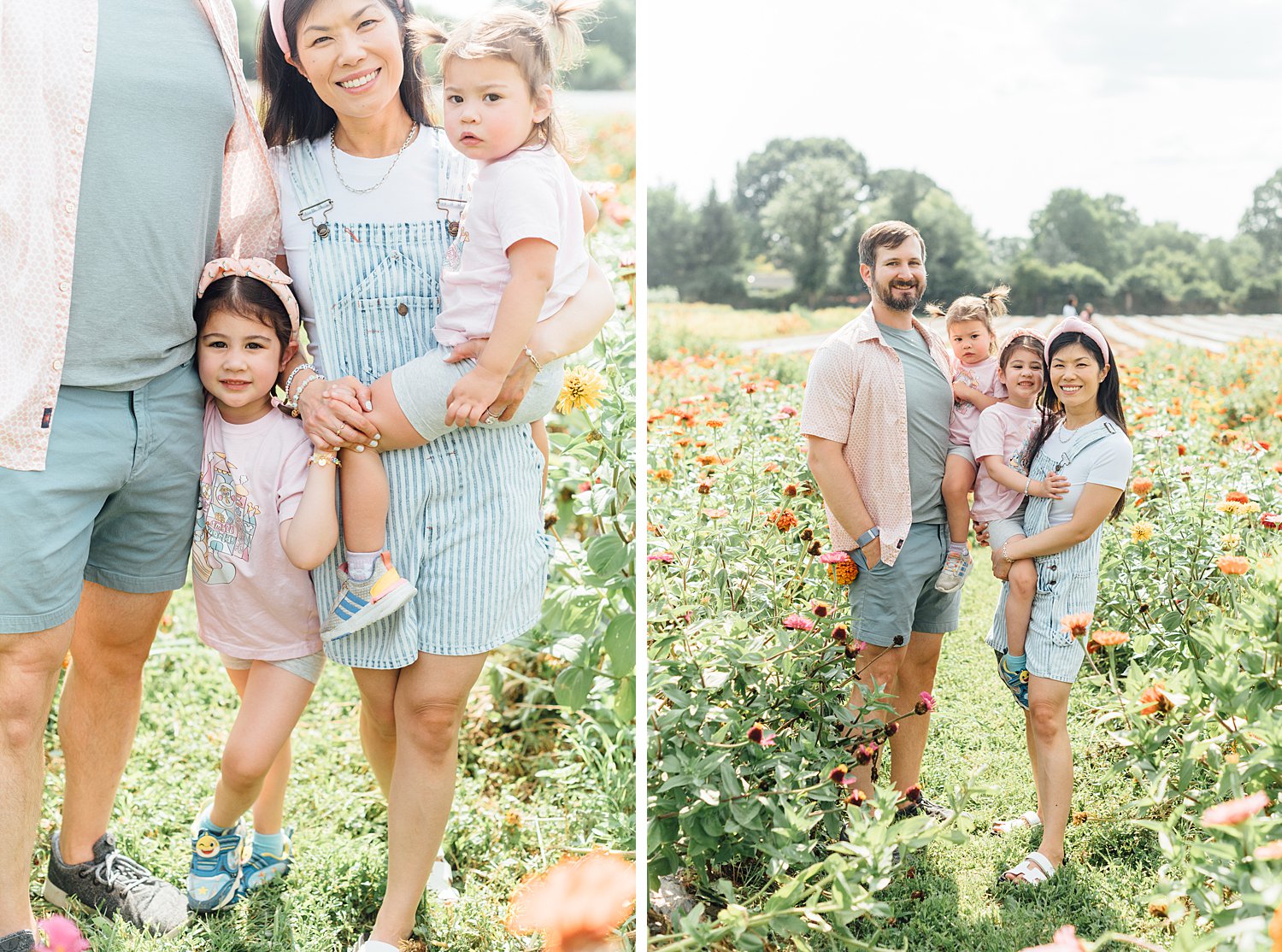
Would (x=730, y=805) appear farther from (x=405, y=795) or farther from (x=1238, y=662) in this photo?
(x=1238, y=662)

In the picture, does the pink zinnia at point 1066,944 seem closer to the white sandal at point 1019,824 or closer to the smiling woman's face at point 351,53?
the white sandal at point 1019,824

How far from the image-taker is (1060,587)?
2256 millimetres

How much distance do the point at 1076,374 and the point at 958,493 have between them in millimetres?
364

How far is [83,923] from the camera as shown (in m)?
2.33

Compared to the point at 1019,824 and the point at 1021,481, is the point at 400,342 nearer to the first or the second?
the point at 1021,481

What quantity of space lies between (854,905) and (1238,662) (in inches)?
32.5

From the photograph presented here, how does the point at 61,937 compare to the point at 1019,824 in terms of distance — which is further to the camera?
the point at 1019,824

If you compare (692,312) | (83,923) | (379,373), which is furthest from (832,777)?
(692,312)

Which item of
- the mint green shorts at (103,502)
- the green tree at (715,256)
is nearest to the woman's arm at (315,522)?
the mint green shorts at (103,502)

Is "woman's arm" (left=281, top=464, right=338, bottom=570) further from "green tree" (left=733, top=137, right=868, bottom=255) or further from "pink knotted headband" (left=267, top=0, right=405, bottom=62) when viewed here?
"green tree" (left=733, top=137, right=868, bottom=255)

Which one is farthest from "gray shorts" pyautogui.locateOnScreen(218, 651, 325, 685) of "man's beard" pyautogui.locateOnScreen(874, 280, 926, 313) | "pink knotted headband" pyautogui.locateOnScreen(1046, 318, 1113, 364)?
"pink knotted headband" pyautogui.locateOnScreen(1046, 318, 1113, 364)

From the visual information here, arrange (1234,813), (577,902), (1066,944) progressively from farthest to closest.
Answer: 1. (577,902)
2. (1066,944)
3. (1234,813)

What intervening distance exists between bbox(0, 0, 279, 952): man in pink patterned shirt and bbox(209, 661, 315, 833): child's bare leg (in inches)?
11.1

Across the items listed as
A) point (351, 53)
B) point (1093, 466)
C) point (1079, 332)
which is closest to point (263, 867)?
point (351, 53)
